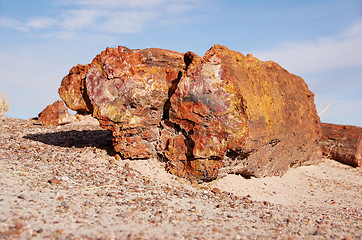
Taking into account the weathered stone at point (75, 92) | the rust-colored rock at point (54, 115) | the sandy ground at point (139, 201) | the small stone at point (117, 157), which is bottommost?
the sandy ground at point (139, 201)

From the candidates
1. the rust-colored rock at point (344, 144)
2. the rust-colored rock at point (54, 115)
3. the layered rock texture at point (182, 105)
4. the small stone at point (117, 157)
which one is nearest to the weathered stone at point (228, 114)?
the layered rock texture at point (182, 105)

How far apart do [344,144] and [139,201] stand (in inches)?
339

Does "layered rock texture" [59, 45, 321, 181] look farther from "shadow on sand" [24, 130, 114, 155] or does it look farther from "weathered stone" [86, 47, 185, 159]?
"shadow on sand" [24, 130, 114, 155]

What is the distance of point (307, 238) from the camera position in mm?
4047

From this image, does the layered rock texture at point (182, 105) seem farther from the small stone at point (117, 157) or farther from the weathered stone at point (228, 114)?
the small stone at point (117, 157)

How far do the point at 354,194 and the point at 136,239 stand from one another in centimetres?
650

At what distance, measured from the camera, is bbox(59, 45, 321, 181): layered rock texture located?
239 inches

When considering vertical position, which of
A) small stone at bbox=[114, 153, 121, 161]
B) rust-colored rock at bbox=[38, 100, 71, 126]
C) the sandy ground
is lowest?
the sandy ground

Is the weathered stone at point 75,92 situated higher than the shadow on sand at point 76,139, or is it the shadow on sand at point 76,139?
the weathered stone at point 75,92

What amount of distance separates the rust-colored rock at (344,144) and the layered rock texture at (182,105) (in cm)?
487

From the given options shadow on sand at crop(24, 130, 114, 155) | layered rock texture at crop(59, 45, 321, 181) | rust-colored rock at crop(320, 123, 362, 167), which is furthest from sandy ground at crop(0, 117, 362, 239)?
rust-colored rock at crop(320, 123, 362, 167)

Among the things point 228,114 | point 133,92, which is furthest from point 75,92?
point 228,114

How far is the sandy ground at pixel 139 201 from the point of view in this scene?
376cm

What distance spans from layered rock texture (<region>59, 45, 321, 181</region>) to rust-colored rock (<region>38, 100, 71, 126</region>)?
5749mm
